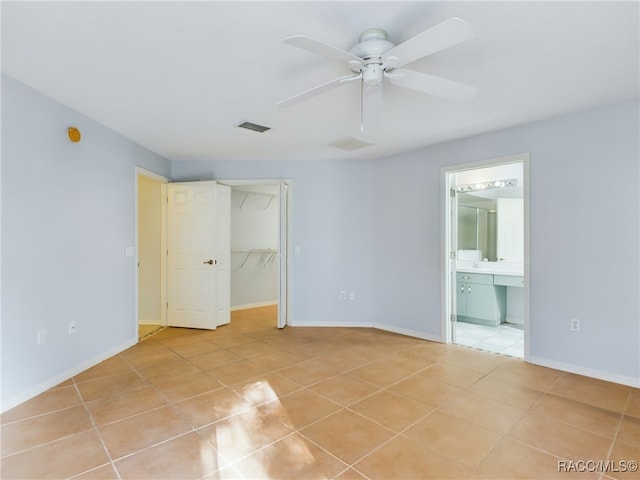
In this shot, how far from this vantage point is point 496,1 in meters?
1.67

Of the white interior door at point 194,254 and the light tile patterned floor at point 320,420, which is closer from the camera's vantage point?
the light tile patterned floor at point 320,420

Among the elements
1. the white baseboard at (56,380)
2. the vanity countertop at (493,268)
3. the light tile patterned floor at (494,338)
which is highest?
the vanity countertop at (493,268)

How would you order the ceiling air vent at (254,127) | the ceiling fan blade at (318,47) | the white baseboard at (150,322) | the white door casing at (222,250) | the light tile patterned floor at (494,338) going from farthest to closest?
the white baseboard at (150,322) < the white door casing at (222,250) < the light tile patterned floor at (494,338) < the ceiling air vent at (254,127) < the ceiling fan blade at (318,47)

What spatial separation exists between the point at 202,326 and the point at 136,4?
3.89 m

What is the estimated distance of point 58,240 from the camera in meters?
2.87

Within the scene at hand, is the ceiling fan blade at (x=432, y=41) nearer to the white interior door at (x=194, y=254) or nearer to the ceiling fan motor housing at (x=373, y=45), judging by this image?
the ceiling fan motor housing at (x=373, y=45)

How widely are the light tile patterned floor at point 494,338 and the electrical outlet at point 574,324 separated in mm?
647

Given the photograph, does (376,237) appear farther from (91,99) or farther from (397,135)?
(91,99)

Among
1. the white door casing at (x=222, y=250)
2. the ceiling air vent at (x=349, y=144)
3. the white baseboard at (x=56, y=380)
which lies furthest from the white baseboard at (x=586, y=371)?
the white baseboard at (x=56, y=380)

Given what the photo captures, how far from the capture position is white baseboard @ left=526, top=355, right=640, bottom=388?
2.84 metres

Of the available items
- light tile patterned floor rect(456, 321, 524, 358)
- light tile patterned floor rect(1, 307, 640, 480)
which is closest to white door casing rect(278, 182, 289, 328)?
light tile patterned floor rect(1, 307, 640, 480)

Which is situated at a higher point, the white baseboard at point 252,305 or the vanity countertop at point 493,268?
the vanity countertop at point 493,268

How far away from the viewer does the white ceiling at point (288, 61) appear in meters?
Answer: 1.75

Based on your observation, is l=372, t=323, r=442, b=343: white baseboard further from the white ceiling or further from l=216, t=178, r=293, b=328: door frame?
the white ceiling
